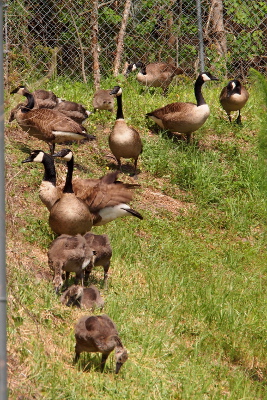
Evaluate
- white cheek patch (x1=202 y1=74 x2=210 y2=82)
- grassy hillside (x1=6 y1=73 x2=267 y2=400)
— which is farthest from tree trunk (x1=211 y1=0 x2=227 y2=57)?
white cheek patch (x1=202 y1=74 x2=210 y2=82)

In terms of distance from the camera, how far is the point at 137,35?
52.4ft

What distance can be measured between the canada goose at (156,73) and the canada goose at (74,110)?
9.32 feet

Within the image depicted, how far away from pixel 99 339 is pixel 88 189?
4084 millimetres

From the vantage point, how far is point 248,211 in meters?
11.9

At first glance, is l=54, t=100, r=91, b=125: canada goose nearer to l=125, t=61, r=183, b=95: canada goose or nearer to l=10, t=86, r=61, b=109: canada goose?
l=10, t=86, r=61, b=109: canada goose

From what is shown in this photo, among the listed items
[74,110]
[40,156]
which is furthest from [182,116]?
[40,156]

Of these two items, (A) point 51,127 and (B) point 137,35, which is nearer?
(A) point 51,127

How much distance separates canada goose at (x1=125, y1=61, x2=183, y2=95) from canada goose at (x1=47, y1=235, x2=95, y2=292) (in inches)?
332

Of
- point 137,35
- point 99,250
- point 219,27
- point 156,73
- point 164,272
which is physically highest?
point 219,27

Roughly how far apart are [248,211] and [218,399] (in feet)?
20.1

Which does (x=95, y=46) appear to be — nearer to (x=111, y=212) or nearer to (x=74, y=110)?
(x=74, y=110)

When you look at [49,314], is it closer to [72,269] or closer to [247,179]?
[72,269]

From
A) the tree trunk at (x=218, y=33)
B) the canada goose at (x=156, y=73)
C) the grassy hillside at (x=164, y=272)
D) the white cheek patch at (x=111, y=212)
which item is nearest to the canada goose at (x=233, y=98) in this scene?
the grassy hillside at (x=164, y=272)

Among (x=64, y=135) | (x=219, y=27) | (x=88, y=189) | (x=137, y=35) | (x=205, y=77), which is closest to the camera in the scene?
(x=88, y=189)
